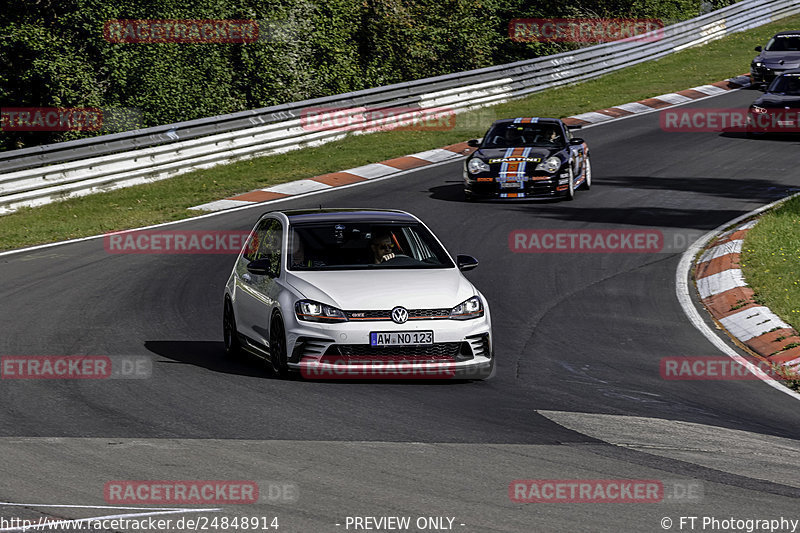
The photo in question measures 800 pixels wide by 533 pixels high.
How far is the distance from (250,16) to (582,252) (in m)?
16.6

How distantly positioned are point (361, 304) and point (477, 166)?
10.9 m

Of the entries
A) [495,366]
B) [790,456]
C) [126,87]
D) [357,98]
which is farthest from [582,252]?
[126,87]

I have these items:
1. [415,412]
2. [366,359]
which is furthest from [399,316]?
[415,412]

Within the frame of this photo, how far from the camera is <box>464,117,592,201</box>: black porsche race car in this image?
19844 mm

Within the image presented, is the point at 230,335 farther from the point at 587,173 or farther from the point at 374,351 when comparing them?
the point at 587,173

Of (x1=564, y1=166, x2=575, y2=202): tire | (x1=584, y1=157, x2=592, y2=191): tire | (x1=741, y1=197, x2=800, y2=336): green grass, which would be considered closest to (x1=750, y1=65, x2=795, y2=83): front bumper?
(x1=584, y1=157, x2=592, y2=191): tire

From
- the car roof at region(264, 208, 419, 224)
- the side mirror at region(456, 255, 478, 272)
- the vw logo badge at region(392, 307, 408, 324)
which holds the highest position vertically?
the car roof at region(264, 208, 419, 224)

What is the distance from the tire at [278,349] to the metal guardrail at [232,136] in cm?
1183

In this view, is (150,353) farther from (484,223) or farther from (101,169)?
(101,169)

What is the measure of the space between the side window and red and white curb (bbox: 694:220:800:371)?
4.79 meters

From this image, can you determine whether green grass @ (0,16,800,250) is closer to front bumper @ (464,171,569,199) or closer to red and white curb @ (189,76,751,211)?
red and white curb @ (189,76,751,211)

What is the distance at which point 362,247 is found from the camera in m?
10.6

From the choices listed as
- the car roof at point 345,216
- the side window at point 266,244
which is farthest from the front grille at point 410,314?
the car roof at point 345,216

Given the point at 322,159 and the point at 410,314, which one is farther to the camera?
the point at 322,159
